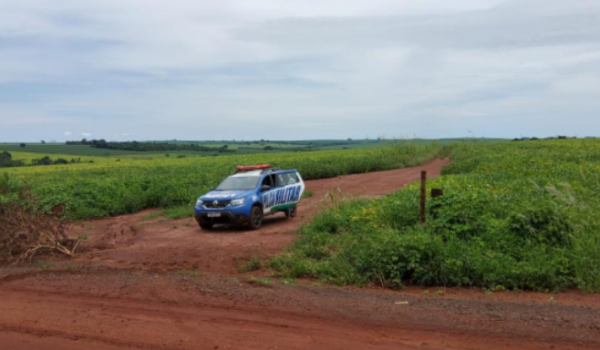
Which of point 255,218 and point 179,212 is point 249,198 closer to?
point 255,218

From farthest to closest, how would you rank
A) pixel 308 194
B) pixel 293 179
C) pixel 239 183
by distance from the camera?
pixel 308 194 → pixel 293 179 → pixel 239 183

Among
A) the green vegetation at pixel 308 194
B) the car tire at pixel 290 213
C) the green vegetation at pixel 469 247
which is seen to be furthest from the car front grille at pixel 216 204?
the green vegetation at pixel 308 194

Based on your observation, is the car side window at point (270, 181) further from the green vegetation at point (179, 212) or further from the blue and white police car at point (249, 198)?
the green vegetation at point (179, 212)

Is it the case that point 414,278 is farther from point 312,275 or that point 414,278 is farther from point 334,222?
point 334,222

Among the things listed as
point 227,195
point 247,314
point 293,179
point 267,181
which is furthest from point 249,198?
point 247,314

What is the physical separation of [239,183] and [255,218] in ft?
4.52

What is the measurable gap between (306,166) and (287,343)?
28.5 m

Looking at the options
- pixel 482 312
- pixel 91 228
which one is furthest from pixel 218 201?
pixel 482 312

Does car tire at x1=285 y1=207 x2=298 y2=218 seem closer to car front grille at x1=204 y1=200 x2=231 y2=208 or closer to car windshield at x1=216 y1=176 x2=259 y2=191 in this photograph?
car windshield at x1=216 y1=176 x2=259 y2=191

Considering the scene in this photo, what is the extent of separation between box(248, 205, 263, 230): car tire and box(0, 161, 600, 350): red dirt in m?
4.30

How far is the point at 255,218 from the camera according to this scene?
599 inches

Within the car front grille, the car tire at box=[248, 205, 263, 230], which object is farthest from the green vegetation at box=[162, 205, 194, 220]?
the car tire at box=[248, 205, 263, 230]

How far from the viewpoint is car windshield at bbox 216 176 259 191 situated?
51.7 feet

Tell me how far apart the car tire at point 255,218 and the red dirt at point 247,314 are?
4.30 meters
